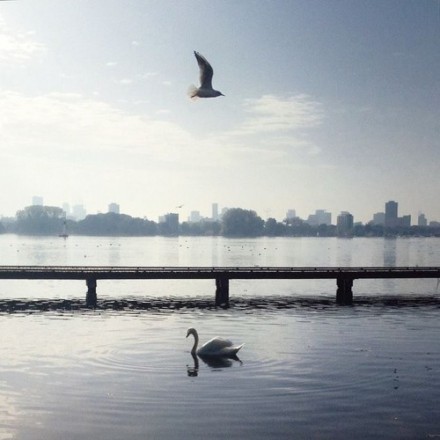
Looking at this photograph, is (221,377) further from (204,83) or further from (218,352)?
(204,83)

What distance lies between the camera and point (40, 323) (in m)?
46.7

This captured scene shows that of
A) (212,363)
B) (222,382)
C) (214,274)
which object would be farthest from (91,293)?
(222,382)

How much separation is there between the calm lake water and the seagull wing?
40.4 feet

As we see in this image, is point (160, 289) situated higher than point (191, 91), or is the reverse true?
point (191, 91)

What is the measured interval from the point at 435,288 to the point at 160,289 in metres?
38.4

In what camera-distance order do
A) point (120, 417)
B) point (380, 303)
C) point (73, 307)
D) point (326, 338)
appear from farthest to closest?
point (380, 303), point (73, 307), point (326, 338), point (120, 417)

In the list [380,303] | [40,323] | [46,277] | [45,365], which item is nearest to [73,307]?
[46,277]

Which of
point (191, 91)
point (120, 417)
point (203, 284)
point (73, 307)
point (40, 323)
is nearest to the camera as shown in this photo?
point (191, 91)

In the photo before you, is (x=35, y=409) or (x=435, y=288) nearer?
(x=35, y=409)

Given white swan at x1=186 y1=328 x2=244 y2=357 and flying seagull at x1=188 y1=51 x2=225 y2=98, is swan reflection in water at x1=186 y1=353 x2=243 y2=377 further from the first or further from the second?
flying seagull at x1=188 y1=51 x2=225 y2=98

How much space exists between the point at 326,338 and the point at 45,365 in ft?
60.8

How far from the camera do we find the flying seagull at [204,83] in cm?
1331

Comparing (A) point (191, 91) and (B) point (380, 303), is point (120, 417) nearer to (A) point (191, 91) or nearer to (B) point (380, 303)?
(A) point (191, 91)

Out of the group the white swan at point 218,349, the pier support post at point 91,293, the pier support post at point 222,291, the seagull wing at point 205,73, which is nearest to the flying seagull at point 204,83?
the seagull wing at point 205,73
